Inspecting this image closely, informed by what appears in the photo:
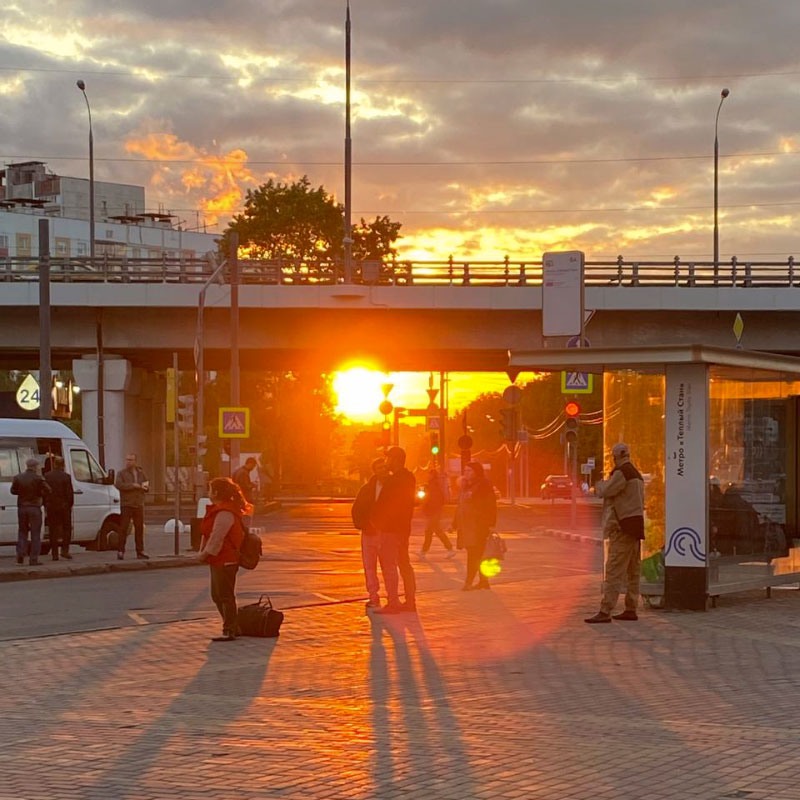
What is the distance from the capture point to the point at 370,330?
52.1 meters

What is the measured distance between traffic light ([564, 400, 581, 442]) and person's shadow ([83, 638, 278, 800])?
23435 mm

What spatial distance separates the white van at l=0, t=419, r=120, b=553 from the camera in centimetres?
2681

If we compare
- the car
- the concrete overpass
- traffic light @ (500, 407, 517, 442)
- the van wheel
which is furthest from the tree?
the van wheel

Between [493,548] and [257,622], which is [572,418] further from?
[257,622]

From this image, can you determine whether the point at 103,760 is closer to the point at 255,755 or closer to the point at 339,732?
the point at 255,755

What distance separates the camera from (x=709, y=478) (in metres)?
17.4

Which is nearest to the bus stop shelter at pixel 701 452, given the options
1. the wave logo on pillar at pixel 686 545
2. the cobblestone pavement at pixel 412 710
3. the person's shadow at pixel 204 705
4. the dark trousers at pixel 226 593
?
the wave logo on pillar at pixel 686 545

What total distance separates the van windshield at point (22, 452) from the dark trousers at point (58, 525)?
4.84 ft

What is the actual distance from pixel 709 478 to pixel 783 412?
98.3 inches

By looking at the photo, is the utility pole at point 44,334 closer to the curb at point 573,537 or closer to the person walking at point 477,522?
the curb at point 573,537

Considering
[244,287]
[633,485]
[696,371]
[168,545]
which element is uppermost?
[244,287]

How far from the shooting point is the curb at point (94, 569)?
23.4 m

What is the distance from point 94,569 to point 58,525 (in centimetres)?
184

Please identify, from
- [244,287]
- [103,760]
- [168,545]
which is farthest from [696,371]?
[244,287]
